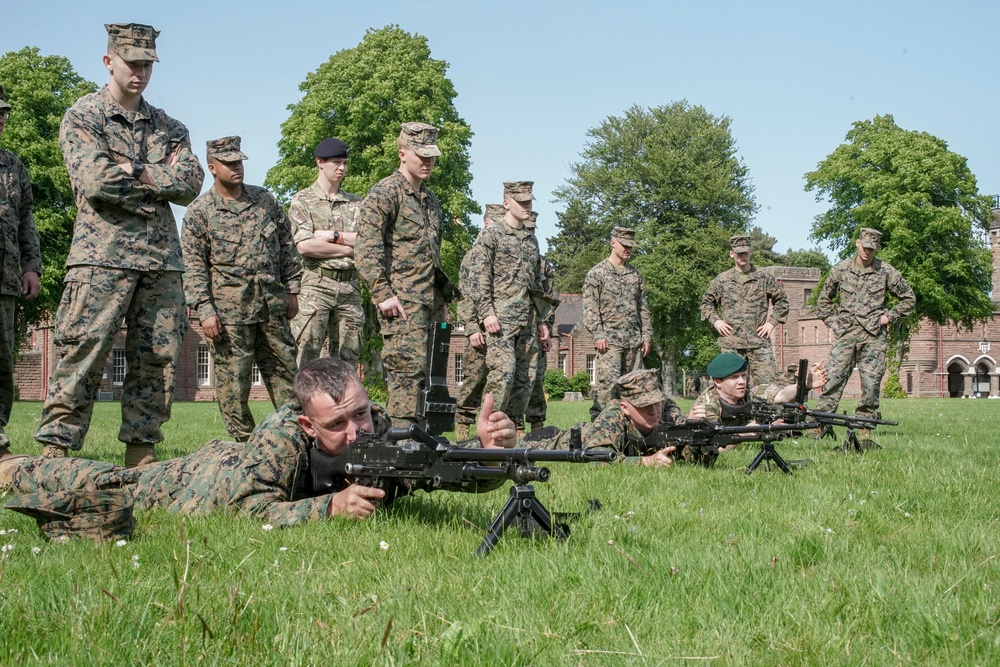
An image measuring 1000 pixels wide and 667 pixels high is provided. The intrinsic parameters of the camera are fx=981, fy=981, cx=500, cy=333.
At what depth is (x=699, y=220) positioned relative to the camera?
188ft

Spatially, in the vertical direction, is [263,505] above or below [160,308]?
below

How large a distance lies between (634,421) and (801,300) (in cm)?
8384

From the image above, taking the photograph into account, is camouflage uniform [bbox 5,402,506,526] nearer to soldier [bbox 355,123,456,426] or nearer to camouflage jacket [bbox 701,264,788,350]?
soldier [bbox 355,123,456,426]

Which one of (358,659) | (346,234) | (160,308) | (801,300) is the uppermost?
(801,300)

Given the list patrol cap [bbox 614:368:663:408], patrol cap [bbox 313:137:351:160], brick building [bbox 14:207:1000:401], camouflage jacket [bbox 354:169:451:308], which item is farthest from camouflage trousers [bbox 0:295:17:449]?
brick building [bbox 14:207:1000:401]

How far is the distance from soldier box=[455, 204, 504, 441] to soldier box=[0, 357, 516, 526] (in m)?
4.88

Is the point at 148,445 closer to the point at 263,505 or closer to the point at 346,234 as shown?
the point at 263,505

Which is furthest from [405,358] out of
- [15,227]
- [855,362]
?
[855,362]

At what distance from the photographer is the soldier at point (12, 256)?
7273mm

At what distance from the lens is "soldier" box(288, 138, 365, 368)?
394 inches

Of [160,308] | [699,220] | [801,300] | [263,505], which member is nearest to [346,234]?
[160,308]

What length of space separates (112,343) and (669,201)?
53248 millimetres

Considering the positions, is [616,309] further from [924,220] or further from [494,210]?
[924,220]

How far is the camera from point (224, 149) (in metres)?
8.44
